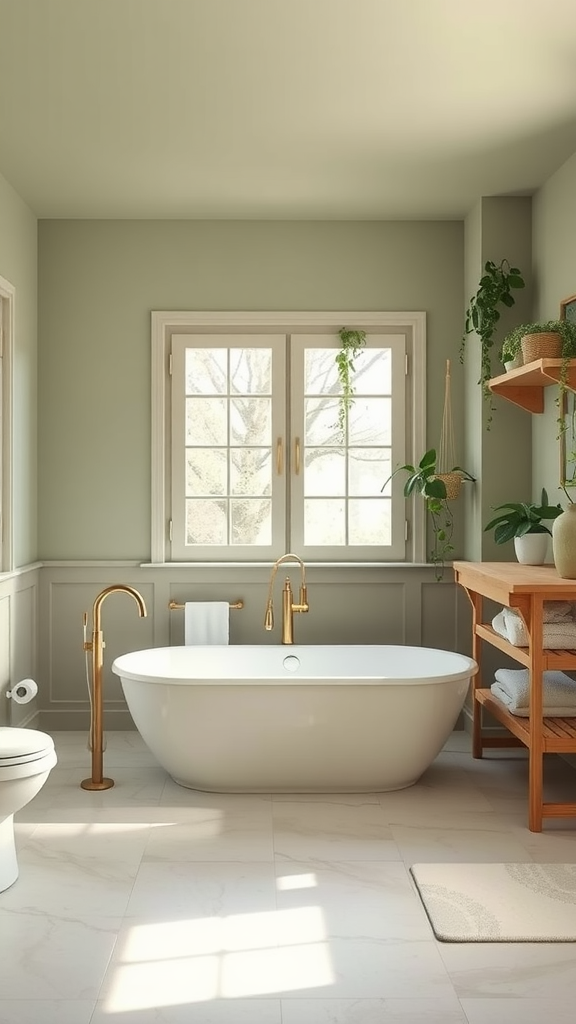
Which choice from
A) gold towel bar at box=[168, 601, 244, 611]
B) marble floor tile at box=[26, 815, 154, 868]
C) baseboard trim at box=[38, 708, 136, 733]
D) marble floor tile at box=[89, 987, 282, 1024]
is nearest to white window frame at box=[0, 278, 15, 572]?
gold towel bar at box=[168, 601, 244, 611]

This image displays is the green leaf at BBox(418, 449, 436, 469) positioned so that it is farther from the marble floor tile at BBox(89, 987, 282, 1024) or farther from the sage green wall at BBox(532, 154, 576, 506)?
the marble floor tile at BBox(89, 987, 282, 1024)

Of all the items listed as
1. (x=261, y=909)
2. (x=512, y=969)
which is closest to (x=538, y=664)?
(x=512, y=969)

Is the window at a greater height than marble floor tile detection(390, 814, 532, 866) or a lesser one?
greater

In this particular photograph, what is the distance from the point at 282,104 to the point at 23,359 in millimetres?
1836

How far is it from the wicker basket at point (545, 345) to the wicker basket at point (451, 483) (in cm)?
96

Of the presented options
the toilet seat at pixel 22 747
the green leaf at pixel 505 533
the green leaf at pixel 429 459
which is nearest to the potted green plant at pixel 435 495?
the green leaf at pixel 429 459

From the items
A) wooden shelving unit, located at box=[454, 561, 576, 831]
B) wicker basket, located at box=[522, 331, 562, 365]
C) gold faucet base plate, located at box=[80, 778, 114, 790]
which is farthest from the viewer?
gold faucet base plate, located at box=[80, 778, 114, 790]

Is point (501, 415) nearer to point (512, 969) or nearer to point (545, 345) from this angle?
point (545, 345)

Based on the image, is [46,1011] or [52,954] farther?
[52,954]

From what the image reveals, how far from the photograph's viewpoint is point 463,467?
4.89 metres

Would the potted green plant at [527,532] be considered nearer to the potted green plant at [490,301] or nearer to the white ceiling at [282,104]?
the potted green plant at [490,301]

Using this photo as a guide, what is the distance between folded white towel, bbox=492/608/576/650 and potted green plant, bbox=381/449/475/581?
1.07m

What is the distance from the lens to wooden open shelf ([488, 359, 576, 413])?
12.1 feet

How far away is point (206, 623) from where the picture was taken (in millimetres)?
4688
